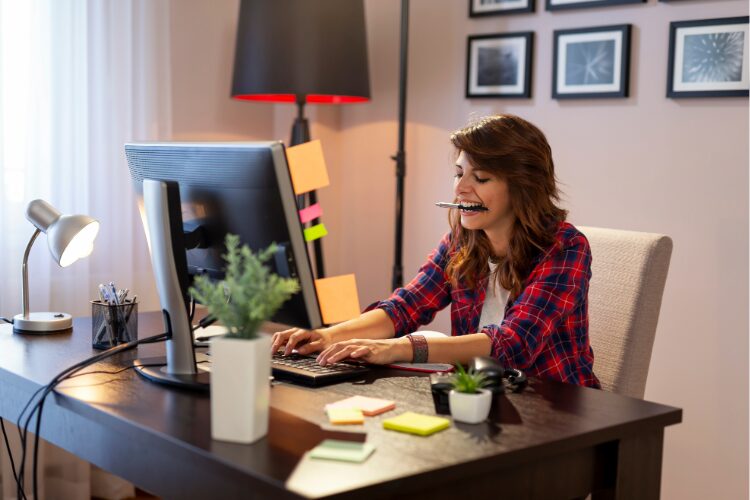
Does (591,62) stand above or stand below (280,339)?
above

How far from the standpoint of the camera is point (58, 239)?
192 centimetres

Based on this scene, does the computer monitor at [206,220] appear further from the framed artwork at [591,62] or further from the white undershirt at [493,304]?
the framed artwork at [591,62]

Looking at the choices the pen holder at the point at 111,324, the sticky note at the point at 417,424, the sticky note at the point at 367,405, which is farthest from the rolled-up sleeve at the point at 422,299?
the sticky note at the point at 417,424

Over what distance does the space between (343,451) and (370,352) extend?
1.78ft

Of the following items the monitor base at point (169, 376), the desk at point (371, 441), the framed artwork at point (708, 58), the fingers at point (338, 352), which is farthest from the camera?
the framed artwork at point (708, 58)

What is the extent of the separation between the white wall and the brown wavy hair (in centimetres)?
80

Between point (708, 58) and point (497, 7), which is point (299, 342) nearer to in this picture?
point (708, 58)

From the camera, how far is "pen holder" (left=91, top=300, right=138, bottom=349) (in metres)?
1.88

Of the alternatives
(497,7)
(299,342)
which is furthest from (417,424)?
(497,7)

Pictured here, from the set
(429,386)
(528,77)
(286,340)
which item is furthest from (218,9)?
(429,386)

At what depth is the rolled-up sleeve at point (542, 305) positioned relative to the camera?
184cm

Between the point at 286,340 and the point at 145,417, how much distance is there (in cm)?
55

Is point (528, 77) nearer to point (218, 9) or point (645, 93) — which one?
point (645, 93)

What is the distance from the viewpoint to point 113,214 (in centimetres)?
306
